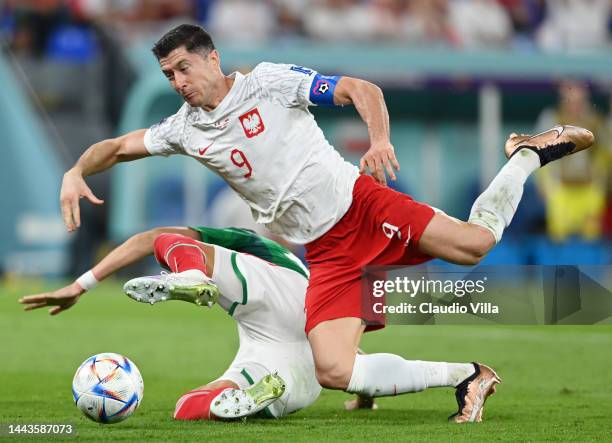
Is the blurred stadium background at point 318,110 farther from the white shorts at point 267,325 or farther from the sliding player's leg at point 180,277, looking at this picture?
the sliding player's leg at point 180,277

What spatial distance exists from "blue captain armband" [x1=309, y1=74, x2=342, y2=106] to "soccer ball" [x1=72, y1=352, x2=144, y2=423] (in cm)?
176

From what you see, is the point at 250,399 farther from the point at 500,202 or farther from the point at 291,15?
the point at 291,15

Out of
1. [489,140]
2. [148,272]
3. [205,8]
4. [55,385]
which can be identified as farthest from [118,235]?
[55,385]

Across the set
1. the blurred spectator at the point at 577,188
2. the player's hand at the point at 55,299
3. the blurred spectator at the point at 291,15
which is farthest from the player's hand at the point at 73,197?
the blurred spectator at the point at 291,15

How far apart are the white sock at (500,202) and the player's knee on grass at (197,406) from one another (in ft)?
5.70

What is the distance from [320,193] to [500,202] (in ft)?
3.34

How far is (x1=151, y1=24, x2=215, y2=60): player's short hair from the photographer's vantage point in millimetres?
6855

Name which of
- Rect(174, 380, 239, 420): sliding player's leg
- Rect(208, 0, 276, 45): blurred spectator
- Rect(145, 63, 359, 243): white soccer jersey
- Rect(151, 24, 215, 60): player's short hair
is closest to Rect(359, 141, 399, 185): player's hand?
Rect(145, 63, 359, 243): white soccer jersey

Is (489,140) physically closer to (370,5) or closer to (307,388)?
(370,5)

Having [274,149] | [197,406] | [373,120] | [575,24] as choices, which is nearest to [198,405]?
[197,406]

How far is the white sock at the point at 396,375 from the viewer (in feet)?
21.7

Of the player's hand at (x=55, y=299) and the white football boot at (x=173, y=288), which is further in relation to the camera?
the player's hand at (x=55, y=299)

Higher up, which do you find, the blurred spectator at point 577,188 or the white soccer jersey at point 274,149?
the blurred spectator at point 577,188

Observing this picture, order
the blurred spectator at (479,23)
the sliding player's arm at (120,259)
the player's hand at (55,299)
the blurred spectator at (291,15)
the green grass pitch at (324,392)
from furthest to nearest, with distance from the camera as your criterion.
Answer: the blurred spectator at (479,23)
the blurred spectator at (291,15)
the sliding player's arm at (120,259)
the player's hand at (55,299)
the green grass pitch at (324,392)
